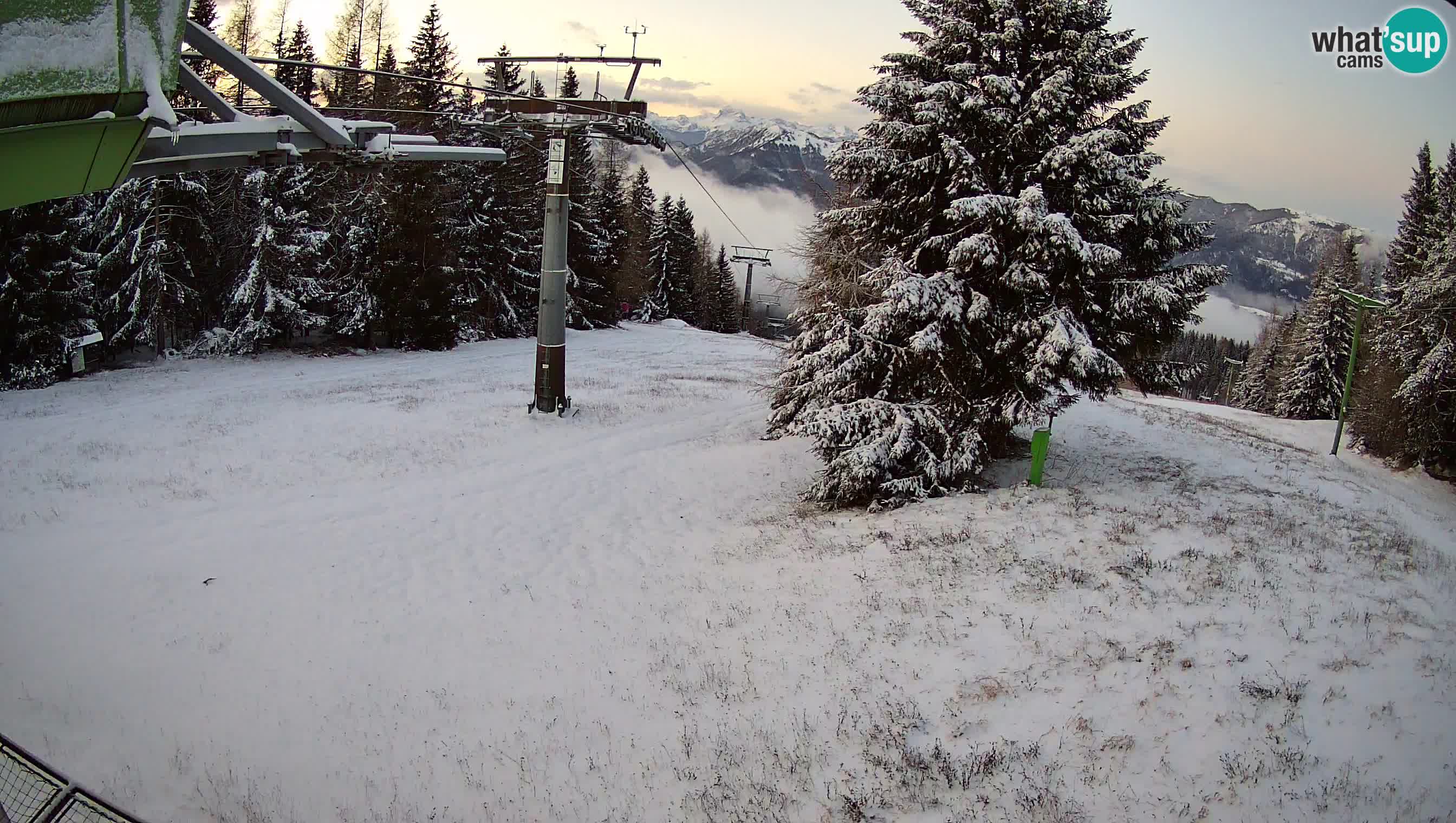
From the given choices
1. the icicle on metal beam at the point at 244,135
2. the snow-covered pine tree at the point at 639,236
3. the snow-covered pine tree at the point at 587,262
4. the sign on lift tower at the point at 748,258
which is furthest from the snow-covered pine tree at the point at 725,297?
the icicle on metal beam at the point at 244,135

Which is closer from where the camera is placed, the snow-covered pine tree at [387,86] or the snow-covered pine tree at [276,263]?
the snow-covered pine tree at [276,263]

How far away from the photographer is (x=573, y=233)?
4541 cm

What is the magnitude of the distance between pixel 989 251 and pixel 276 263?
29.0m

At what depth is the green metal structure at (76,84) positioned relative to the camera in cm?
305

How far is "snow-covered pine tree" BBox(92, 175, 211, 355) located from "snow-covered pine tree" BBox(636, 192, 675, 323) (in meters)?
37.2

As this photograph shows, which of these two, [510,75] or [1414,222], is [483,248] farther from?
[1414,222]

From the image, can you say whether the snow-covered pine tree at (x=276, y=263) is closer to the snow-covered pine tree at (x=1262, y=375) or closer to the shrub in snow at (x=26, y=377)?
the shrub in snow at (x=26, y=377)

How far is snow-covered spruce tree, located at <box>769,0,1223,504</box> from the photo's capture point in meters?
11.9

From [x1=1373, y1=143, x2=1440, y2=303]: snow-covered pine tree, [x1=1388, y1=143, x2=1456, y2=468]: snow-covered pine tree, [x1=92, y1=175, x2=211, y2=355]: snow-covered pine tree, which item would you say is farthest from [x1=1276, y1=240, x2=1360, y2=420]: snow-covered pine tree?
[x1=92, y1=175, x2=211, y2=355]: snow-covered pine tree

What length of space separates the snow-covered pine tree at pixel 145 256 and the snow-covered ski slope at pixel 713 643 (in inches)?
563

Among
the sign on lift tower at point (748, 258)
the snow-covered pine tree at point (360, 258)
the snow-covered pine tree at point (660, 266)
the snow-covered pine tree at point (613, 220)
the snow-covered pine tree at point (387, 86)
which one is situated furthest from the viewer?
the snow-covered pine tree at point (660, 266)

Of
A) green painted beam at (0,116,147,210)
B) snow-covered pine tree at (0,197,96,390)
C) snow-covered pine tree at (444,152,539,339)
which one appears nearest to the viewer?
green painted beam at (0,116,147,210)

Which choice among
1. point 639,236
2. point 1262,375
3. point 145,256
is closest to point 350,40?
point 145,256

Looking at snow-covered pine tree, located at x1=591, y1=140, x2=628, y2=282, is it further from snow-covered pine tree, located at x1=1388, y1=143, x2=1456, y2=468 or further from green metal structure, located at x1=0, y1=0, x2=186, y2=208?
green metal structure, located at x1=0, y1=0, x2=186, y2=208
